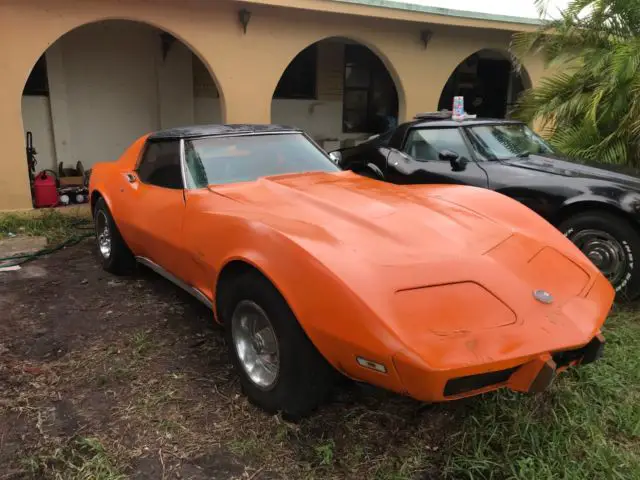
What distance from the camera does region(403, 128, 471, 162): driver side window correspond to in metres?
5.70

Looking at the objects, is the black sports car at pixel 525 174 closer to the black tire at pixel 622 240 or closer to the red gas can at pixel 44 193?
the black tire at pixel 622 240

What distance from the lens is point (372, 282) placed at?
7.43 ft

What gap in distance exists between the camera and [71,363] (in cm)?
340

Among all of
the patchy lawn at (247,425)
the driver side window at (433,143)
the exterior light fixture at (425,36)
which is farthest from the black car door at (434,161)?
the exterior light fixture at (425,36)

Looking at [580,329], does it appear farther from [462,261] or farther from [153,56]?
[153,56]

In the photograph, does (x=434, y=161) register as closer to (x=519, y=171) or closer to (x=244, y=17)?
(x=519, y=171)

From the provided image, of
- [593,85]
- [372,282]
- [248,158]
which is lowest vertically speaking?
[372,282]

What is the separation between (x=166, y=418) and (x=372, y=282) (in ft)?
4.48

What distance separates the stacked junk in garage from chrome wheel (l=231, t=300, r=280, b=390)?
6.00 meters

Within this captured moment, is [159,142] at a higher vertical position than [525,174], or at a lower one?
higher

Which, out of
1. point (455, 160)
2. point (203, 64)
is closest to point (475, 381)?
point (455, 160)

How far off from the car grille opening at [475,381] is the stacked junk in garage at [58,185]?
23.7 ft

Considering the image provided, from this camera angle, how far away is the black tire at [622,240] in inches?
166

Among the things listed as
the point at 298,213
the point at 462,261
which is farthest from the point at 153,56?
the point at 462,261
